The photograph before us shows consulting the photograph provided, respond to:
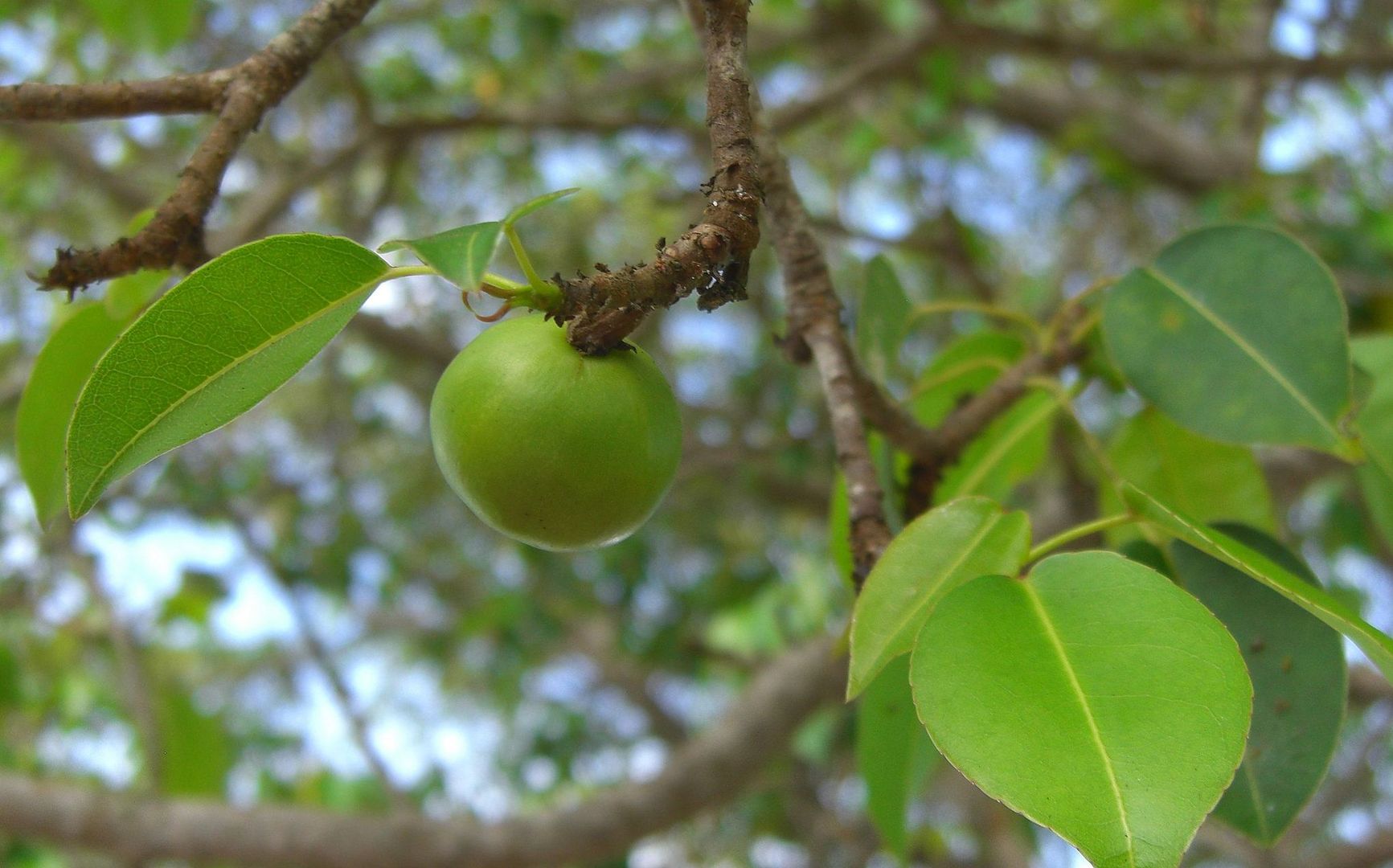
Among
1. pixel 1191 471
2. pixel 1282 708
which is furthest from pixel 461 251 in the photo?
pixel 1191 471

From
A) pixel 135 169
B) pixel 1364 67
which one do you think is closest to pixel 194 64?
pixel 135 169

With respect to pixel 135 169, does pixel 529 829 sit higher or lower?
lower

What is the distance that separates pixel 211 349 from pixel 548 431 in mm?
262

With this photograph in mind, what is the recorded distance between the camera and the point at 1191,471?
1450 millimetres

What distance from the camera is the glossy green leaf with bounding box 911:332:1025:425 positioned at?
1.59 metres

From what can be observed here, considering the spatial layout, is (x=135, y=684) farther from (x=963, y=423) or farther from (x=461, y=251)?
(x=461, y=251)

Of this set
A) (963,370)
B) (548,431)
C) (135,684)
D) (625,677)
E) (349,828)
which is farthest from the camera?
(625,677)

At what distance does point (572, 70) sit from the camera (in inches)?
185

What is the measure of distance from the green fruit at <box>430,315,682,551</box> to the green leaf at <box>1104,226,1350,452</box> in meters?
0.65

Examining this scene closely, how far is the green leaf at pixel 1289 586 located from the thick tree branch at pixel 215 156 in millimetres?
892

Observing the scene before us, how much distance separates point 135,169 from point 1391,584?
5.29m

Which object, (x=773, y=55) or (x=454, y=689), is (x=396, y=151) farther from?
(x=454, y=689)

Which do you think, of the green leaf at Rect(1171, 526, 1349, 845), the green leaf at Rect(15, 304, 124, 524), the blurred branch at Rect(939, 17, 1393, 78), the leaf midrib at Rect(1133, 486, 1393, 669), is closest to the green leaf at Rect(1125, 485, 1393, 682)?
the leaf midrib at Rect(1133, 486, 1393, 669)

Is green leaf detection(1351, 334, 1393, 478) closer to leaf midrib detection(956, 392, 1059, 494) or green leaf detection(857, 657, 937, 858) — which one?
leaf midrib detection(956, 392, 1059, 494)
